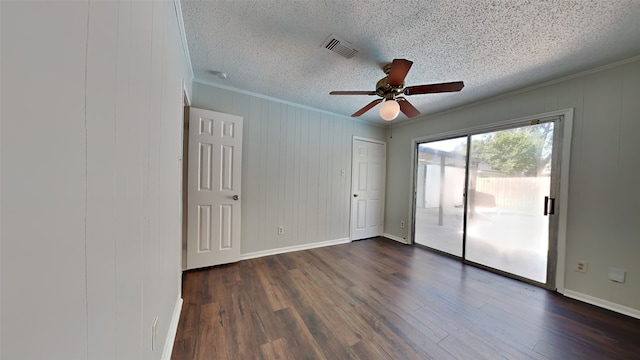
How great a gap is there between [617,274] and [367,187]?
2.94 meters

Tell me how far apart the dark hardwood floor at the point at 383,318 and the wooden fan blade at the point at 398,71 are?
209 centimetres

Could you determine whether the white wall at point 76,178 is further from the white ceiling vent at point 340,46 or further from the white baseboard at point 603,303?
the white baseboard at point 603,303

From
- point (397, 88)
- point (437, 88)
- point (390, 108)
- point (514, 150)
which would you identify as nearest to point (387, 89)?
point (397, 88)

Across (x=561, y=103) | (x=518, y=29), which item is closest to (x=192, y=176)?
(x=518, y=29)

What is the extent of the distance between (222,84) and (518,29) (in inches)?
118

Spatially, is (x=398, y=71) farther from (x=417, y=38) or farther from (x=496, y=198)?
(x=496, y=198)

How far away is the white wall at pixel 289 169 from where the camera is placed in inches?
114

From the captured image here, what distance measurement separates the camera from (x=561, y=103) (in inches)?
89.1

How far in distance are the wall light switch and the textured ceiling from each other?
1.96 metres

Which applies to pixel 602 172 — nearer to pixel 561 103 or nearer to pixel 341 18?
pixel 561 103

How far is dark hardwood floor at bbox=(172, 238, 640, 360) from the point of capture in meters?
1.45

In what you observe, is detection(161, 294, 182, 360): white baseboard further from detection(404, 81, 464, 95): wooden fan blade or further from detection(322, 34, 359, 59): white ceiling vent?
detection(404, 81, 464, 95): wooden fan blade

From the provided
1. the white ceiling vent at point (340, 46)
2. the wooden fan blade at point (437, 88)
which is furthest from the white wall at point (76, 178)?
the wooden fan blade at point (437, 88)

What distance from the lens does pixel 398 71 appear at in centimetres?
171
